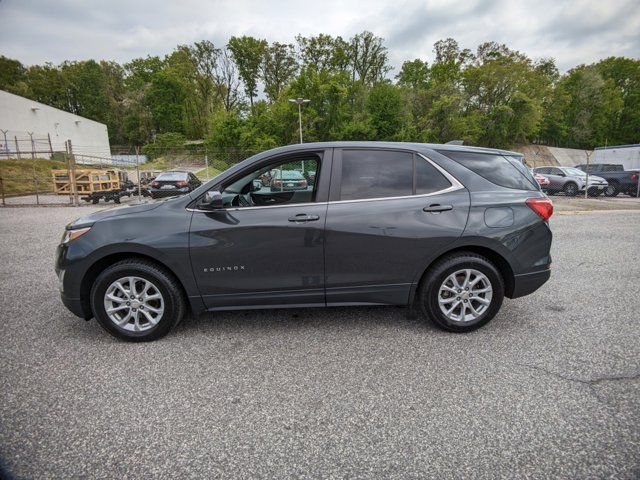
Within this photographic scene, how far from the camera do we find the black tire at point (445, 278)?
10.6 feet

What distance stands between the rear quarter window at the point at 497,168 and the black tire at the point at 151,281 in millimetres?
2854

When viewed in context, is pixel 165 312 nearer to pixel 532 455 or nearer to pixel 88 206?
pixel 532 455

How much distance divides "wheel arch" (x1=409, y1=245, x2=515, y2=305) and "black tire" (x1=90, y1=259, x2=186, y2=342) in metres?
2.18

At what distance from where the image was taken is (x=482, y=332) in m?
3.34

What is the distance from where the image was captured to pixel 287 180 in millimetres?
3715

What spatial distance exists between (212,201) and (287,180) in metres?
0.92

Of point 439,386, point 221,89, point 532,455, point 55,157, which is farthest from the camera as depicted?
point 221,89

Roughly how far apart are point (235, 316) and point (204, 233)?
111 cm

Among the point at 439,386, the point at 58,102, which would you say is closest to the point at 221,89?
the point at 58,102

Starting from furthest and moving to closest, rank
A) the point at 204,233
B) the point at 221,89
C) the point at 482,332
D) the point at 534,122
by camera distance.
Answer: the point at 221,89 < the point at 534,122 < the point at 482,332 < the point at 204,233

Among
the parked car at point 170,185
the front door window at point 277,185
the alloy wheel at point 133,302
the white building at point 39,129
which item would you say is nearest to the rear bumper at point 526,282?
the front door window at point 277,185

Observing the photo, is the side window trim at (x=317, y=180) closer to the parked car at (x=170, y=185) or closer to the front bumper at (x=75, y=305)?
the front bumper at (x=75, y=305)

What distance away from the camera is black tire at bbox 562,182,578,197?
→ 57.2ft

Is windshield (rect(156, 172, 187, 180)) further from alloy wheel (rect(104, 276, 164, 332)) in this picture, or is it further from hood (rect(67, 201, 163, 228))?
alloy wheel (rect(104, 276, 164, 332))
